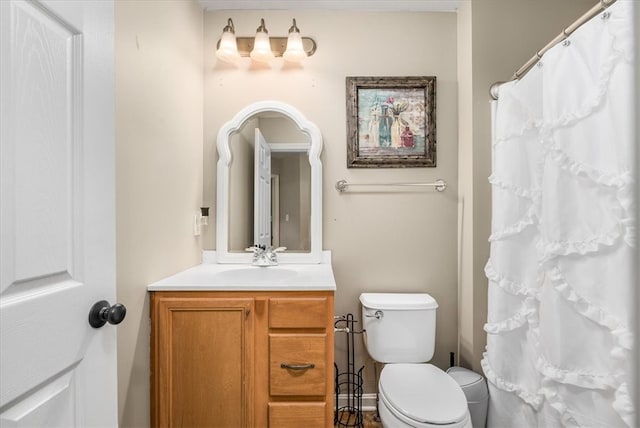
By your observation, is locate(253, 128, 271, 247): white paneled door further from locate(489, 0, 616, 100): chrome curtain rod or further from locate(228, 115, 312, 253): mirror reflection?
locate(489, 0, 616, 100): chrome curtain rod

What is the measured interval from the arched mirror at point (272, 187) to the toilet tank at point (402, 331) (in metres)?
0.51

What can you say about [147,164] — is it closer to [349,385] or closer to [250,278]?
[250,278]

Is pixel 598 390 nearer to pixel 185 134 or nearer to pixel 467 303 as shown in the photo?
pixel 467 303

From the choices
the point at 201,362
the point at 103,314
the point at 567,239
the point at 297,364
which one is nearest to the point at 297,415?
the point at 297,364

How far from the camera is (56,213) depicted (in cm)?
63

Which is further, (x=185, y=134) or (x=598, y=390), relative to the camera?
(x=185, y=134)

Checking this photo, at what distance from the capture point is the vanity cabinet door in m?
1.34

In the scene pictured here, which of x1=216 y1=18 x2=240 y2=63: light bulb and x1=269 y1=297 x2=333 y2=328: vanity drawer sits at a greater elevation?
x1=216 y1=18 x2=240 y2=63: light bulb

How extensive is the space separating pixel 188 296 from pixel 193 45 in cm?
143

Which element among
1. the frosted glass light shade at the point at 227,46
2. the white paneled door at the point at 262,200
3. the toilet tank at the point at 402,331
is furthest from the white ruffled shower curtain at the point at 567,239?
the frosted glass light shade at the point at 227,46

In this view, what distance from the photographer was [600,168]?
1048 mm

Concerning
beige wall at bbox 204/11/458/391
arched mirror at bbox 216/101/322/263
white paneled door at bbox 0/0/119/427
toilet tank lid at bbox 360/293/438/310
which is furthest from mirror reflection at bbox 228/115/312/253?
white paneled door at bbox 0/0/119/427

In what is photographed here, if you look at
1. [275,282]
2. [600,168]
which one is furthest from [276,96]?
[600,168]

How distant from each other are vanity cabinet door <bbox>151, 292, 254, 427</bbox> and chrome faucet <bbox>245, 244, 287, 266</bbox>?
1.73 feet
